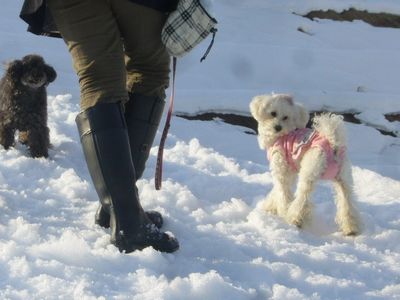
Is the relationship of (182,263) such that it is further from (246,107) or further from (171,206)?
(246,107)

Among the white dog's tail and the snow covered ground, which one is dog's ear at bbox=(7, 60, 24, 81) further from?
the white dog's tail

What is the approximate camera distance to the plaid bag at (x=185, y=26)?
→ 2688mm

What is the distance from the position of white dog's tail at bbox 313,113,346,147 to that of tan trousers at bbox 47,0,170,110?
3.88ft

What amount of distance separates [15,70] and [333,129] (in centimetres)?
259

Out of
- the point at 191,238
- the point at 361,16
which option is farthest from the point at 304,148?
the point at 361,16

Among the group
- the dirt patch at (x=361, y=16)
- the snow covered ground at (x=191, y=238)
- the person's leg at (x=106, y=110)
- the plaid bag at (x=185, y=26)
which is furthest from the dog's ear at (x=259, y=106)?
the dirt patch at (x=361, y=16)

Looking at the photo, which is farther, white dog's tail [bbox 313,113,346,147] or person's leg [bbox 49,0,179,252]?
white dog's tail [bbox 313,113,346,147]

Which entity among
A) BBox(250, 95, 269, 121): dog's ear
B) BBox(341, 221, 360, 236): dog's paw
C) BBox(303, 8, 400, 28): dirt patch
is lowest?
BBox(341, 221, 360, 236): dog's paw

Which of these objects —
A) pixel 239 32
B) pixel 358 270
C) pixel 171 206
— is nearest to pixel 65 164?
pixel 171 206

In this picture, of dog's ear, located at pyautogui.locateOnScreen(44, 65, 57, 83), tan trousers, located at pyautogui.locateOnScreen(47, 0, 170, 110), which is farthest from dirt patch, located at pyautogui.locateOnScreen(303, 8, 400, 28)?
tan trousers, located at pyautogui.locateOnScreen(47, 0, 170, 110)

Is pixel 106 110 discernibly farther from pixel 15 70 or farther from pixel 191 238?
pixel 15 70

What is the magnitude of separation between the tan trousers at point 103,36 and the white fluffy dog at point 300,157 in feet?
4.08

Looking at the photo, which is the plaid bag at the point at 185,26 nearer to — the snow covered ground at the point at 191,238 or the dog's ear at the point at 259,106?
the snow covered ground at the point at 191,238

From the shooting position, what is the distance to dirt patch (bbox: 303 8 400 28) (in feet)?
37.9
